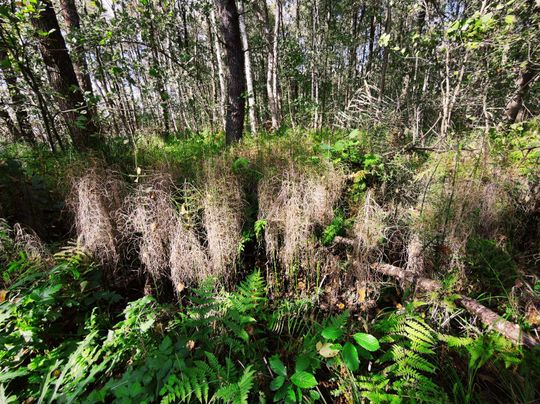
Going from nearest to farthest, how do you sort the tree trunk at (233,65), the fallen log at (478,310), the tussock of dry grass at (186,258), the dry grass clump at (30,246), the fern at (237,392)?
1. the fern at (237,392)
2. the fallen log at (478,310)
3. the dry grass clump at (30,246)
4. the tussock of dry grass at (186,258)
5. the tree trunk at (233,65)

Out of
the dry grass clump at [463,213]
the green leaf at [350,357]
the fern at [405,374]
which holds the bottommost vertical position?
the fern at [405,374]

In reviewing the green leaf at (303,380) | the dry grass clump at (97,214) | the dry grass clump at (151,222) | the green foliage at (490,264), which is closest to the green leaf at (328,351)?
the green leaf at (303,380)

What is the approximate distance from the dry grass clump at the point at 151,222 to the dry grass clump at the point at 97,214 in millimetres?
→ 119

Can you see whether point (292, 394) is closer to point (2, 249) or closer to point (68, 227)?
point (2, 249)

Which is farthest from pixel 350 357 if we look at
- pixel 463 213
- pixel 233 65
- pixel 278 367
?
pixel 233 65

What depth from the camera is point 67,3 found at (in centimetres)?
441

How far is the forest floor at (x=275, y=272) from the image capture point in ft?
4.62

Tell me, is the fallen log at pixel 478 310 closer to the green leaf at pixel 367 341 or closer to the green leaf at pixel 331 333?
the green leaf at pixel 367 341

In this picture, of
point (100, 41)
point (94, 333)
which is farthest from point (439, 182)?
point (100, 41)

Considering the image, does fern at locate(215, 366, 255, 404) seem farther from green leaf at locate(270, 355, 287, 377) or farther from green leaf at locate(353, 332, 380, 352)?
green leaf at locate(353, 332, 380, 352)

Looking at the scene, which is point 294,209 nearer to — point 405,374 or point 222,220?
point 222,220

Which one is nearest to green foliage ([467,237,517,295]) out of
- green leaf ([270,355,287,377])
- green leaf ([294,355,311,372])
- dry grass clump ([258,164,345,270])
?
dry grass clump ([258,164,345,270])

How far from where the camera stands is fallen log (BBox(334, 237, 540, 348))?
4.47ft

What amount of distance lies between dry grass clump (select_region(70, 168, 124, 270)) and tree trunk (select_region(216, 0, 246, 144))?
2.23m
